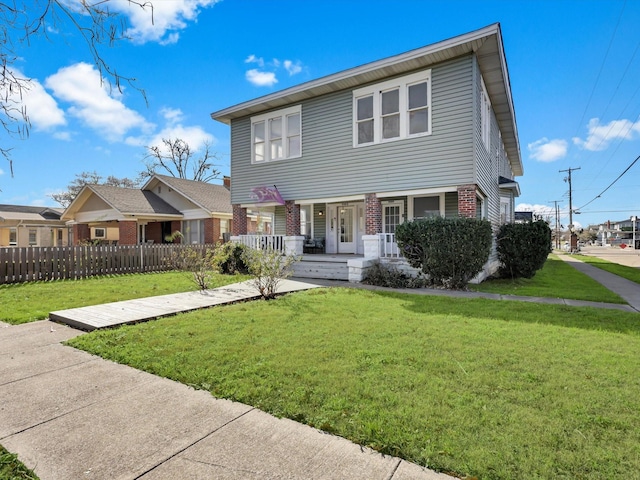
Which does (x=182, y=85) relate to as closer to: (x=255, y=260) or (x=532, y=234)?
(x=255, y=260)

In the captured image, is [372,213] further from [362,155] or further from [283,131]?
[283,131]

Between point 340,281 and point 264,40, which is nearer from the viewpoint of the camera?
point 340,281

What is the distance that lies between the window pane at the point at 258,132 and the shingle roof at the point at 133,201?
10093mm

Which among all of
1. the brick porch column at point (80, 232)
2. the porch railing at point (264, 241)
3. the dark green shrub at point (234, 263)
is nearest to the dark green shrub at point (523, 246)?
the porch railing at point (264, 241)

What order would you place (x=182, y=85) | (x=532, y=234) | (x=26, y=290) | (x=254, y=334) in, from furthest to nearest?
(x=182, y=85) → (x=532, y=234) → (x=26, y=290) → (x=254, y=334)

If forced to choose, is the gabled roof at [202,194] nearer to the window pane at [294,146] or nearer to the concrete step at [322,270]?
the window pane at [294,146]

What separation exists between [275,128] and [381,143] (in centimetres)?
517

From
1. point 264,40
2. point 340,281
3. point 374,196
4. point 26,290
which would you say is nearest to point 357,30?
point 264,40

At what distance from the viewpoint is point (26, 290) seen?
32.1 ft

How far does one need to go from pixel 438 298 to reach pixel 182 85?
11680 millimetres

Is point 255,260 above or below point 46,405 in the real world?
above

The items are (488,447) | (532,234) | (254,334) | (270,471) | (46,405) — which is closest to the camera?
(270,471)

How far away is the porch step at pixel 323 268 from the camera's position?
11.8 m

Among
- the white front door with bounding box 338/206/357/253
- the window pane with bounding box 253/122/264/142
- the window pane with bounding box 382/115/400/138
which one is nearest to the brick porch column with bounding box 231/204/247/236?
the window pane with bounding box 253/122/264/142
